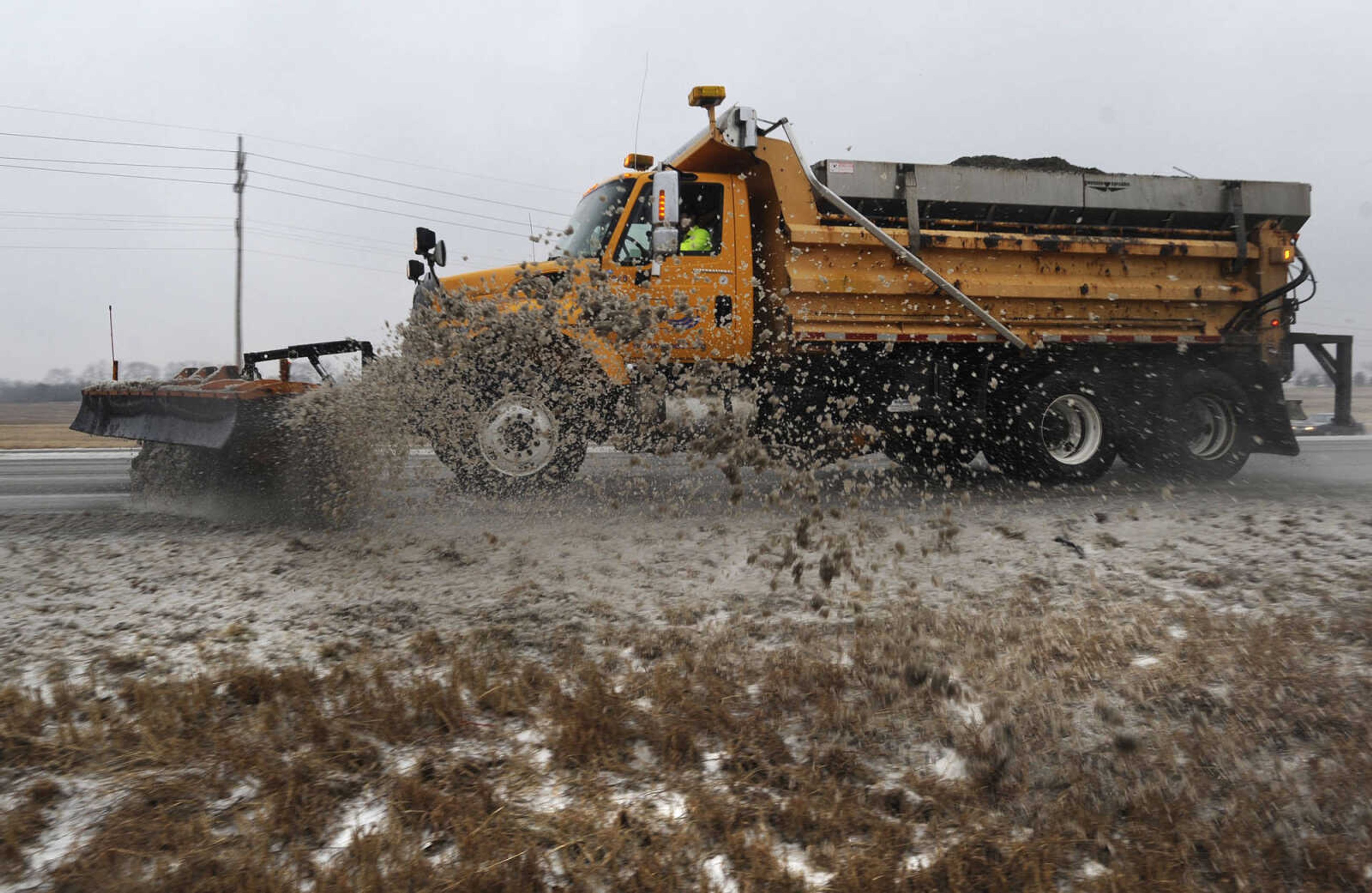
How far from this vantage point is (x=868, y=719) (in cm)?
294

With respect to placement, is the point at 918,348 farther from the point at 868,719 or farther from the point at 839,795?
the point at 839,795

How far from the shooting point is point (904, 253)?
7434 mm

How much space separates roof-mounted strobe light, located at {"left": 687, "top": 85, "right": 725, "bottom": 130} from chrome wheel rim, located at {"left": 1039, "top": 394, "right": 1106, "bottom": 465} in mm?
4126

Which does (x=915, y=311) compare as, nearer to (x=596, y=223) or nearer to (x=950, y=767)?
(x=596, y=223)

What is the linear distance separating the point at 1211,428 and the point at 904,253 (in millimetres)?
4014

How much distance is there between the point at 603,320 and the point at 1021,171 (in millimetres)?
4160

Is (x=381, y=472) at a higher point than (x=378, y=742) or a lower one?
higher

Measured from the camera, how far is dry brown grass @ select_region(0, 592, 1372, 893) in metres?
2.14

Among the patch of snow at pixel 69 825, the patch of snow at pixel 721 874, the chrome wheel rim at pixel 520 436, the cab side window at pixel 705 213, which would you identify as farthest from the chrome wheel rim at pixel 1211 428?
the patch of snow at pixel 69 825

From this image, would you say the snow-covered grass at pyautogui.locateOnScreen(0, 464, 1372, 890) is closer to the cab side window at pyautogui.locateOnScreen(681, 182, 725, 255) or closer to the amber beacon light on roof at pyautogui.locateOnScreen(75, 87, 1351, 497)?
the amber beacon light on roof at pyautogui.locateOnScreen(75, 87, 1351, 497)

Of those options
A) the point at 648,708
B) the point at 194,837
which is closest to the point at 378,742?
the point at 194,837

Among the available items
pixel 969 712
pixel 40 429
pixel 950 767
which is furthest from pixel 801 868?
pixel 40 429

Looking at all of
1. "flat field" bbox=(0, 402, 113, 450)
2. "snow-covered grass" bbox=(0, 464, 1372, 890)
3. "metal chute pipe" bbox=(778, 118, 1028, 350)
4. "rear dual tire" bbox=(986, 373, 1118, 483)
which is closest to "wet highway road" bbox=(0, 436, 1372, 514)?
"rear dual tire" bbox=(986, 373, 1118, 483)

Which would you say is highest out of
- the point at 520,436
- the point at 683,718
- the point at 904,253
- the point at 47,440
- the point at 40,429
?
the point at 904,253
